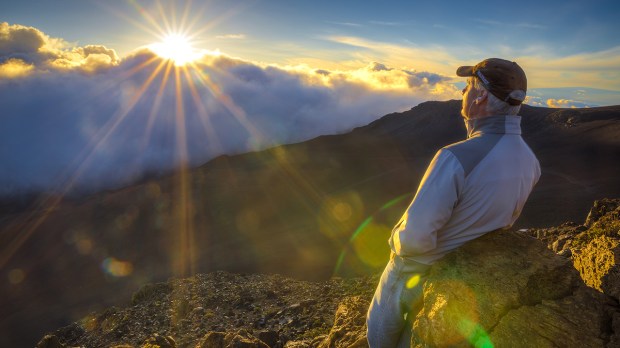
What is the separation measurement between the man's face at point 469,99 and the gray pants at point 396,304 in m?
1.06

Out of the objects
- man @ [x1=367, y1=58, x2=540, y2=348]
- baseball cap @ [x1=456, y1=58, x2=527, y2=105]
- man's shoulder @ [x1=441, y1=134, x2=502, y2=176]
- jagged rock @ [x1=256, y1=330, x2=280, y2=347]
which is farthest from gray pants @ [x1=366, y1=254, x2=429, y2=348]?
jagged rock @ [x1=256, y1=330, x2=280, y2=347]

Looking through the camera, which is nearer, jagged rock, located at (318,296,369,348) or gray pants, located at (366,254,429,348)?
gray pants, located at (366,254,429,348)

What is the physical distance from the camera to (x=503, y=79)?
2.30m

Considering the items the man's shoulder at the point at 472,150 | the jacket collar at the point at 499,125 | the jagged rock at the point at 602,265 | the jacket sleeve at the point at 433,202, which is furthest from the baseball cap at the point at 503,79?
the jagged rock at the point at 602,265

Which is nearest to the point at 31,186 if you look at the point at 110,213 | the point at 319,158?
the point at 110,213

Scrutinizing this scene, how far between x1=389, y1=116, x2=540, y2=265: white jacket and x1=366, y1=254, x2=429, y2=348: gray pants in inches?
8.1

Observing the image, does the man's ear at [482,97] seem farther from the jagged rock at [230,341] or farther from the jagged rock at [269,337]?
the jagged rock at [269,337]

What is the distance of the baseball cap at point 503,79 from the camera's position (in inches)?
90.6

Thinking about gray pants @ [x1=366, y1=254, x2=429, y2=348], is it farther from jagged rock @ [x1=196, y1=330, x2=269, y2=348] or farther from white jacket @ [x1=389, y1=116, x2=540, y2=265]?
jagged rock @ [x1=196, y1=330, x2=269, y2=348]

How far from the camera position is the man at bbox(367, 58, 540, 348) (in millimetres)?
2246

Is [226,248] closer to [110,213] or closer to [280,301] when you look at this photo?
[280,301]

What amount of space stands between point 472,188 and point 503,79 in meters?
0.67

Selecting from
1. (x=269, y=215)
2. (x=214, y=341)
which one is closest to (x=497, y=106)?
(x=214, y=341)

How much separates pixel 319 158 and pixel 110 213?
25650 mm
